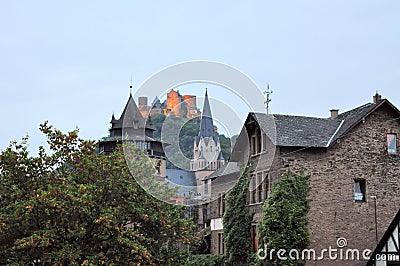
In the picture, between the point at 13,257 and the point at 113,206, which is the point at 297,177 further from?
the point at 13,257

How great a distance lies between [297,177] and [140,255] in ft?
34.1

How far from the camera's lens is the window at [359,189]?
3319 centimetres

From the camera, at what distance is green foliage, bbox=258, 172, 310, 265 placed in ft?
101

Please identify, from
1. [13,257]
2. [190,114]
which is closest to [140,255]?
[13,257]

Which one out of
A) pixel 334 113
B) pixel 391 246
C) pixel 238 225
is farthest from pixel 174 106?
pixel 334 113

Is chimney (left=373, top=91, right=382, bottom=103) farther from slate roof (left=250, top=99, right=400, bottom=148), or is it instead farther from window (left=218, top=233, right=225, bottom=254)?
window (left=218, top=233, right=225, bottom=254)

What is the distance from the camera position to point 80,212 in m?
24.7

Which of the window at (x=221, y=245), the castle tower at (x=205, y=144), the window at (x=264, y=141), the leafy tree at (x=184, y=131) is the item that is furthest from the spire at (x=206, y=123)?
the window at (x=221, y=245)

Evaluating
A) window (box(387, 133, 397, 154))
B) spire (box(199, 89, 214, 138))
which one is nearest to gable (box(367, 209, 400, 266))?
window (box(387, 133, 397, 154))

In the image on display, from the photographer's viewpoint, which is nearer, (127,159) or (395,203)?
(127,159)

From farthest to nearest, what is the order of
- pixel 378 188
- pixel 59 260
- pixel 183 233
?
pixel 378 188 < pixel 183 233 < pixel 59 260

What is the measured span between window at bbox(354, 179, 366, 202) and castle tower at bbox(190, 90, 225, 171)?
12.6 metres

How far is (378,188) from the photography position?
3347cm

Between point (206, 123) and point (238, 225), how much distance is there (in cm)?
1715
